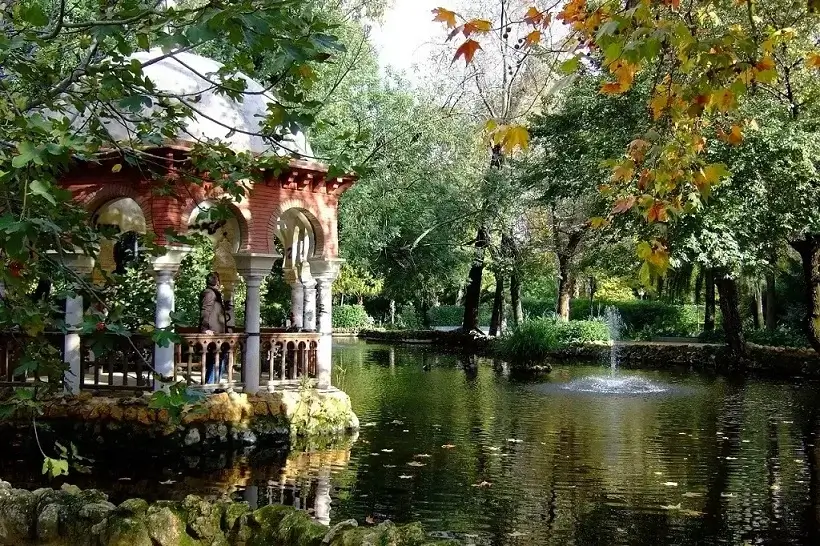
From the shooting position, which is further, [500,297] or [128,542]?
[500,297]

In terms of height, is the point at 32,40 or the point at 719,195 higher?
the point at 719,195

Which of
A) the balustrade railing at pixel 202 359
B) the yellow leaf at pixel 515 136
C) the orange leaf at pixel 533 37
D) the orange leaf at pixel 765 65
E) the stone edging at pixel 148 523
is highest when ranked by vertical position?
the orange leaf at pixel 533 37

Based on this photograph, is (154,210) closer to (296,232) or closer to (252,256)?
(252,256)

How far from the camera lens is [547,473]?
10195mm

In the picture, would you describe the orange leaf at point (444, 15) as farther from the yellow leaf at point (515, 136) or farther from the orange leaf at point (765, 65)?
the orange leaf at point (765, 65)

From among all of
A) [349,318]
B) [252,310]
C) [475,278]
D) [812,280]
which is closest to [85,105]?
[252,310]

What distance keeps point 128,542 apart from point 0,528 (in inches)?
45.6

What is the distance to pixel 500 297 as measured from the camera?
3478 centimetres

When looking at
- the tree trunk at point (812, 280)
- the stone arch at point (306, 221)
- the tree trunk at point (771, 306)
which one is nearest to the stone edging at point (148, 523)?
the stone arch at point (306, 221)

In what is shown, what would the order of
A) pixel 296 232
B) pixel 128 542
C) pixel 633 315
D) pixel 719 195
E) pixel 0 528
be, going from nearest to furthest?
pixel 128 542 → pixel 0 528 → pixel 296 232 → pixel 719 195 → pixel 633 315

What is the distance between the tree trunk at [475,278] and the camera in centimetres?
3177

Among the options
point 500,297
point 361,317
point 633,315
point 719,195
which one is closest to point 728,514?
point 719,195

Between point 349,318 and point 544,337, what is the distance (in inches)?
823

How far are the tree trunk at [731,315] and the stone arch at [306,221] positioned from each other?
47.7 ft
